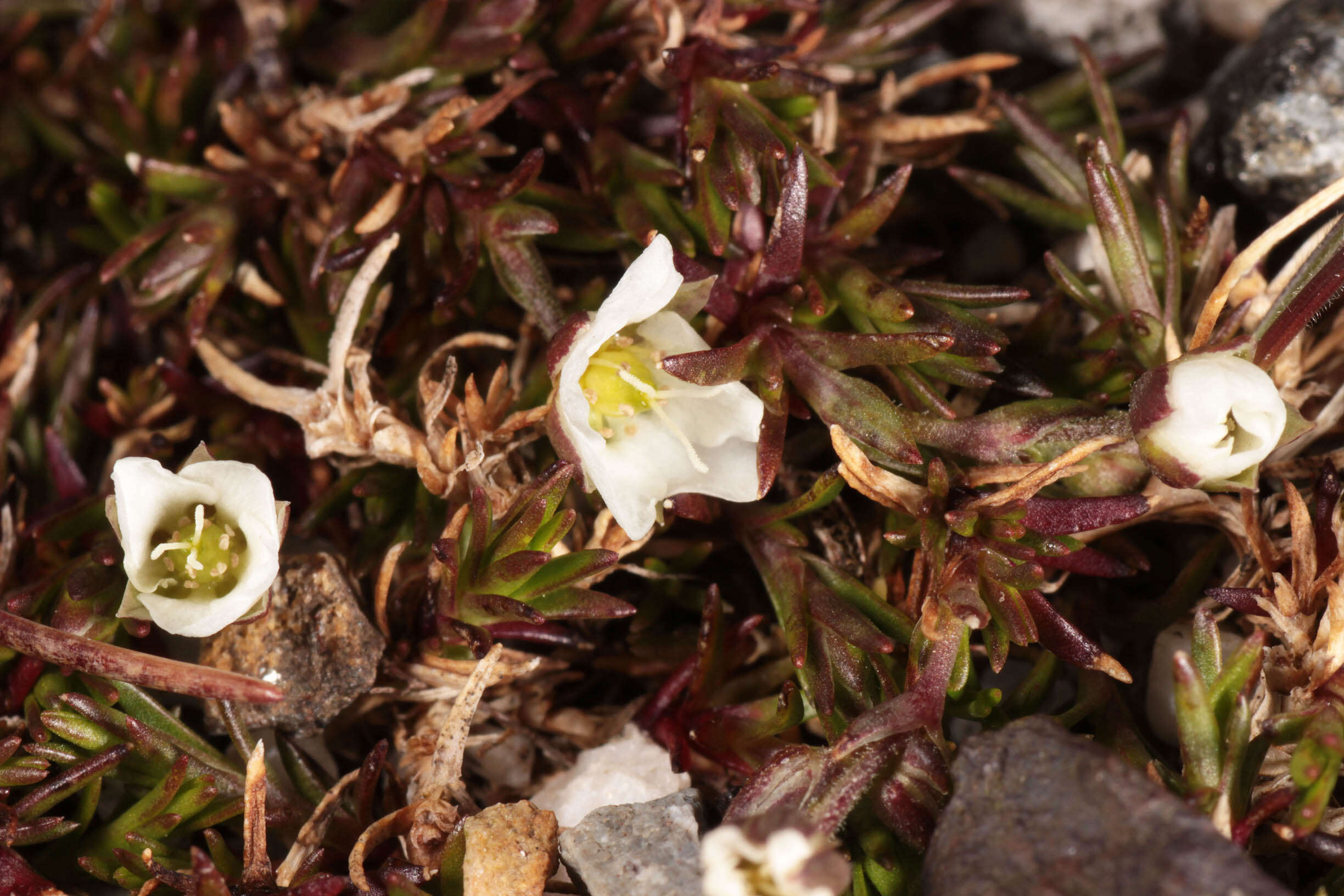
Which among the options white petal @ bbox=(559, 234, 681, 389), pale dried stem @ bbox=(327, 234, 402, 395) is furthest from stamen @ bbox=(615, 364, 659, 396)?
pale dried stem @ bbox=(327, 234, 402, 395)

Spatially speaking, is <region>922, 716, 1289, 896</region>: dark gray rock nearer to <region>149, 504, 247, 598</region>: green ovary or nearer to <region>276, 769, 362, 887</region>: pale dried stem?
<region>276, 769, 362, 887</region>: pale dried stem

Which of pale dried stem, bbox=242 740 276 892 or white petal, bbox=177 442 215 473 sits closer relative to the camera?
pale dried stem, bbox=242 740 276 892

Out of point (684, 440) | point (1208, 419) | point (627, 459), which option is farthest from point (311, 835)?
point (1208, 419)

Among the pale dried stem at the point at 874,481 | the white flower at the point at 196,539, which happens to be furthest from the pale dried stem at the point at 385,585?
the pale dried stem at the point at 874,481

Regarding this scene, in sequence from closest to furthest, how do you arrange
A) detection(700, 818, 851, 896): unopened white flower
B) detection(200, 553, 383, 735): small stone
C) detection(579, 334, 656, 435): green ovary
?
detection(700, 818, 851, 896): unopened white flower, detection(200, 553, 383, 735): small stone, detection(579, 334, 656, 435): green ovary

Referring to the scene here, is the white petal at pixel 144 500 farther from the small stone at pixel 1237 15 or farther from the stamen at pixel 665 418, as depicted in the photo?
the small stone at pixel 1237 15

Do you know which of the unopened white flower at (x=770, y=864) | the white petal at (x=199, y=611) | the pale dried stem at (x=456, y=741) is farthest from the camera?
the pale dried stem at (x=456, y=741)

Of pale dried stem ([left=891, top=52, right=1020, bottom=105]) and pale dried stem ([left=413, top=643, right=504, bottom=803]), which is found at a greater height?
pale dried stem ([left=891, top=52, right=1020, bottom=105])

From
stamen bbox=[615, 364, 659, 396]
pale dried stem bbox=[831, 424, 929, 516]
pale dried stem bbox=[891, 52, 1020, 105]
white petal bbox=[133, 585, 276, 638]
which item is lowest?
white petal bbox=[133, 585, 276, 638]
